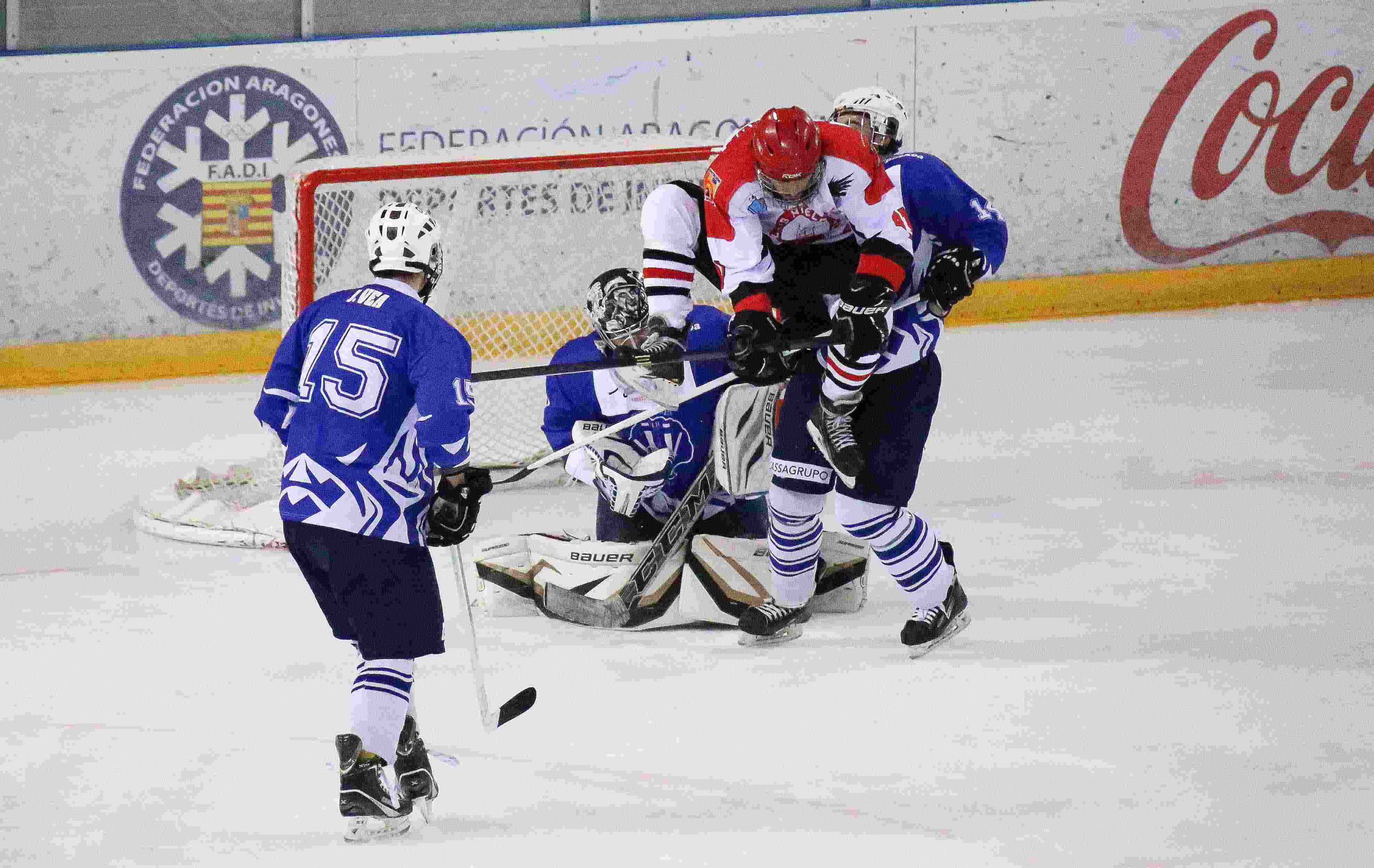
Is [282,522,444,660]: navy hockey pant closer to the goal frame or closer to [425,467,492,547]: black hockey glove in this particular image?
[425,467,492,547]: black hockey glove

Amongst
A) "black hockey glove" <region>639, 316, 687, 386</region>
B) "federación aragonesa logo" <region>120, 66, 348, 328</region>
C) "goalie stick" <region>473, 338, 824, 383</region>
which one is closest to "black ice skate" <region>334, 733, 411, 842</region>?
"goalie stick" <region>473, 338, 824, 383</region>

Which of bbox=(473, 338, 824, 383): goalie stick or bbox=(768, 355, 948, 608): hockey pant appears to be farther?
bbox=(768, 355, 948, 608): hockey pant

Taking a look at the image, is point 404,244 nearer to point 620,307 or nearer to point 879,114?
point 620,307

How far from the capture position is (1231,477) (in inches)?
193

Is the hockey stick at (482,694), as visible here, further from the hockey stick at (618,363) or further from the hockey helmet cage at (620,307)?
the hockey helmet cage at (620,307)

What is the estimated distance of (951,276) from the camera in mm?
3422

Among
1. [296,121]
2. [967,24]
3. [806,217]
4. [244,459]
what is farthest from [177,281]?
[806,217]

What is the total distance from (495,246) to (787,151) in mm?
1935

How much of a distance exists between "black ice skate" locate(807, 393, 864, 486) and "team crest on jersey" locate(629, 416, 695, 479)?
1.62 feet

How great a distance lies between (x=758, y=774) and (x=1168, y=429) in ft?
9.49

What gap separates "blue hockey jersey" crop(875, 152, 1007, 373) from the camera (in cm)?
353

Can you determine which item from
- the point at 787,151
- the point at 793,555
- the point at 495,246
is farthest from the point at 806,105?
the point at 787,151

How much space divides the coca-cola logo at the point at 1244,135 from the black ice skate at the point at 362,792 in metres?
5.33

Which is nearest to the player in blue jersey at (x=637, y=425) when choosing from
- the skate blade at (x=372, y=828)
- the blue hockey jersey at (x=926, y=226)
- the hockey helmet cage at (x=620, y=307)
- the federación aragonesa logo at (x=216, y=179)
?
the hockey helmet cage at (x=620, y=307)
